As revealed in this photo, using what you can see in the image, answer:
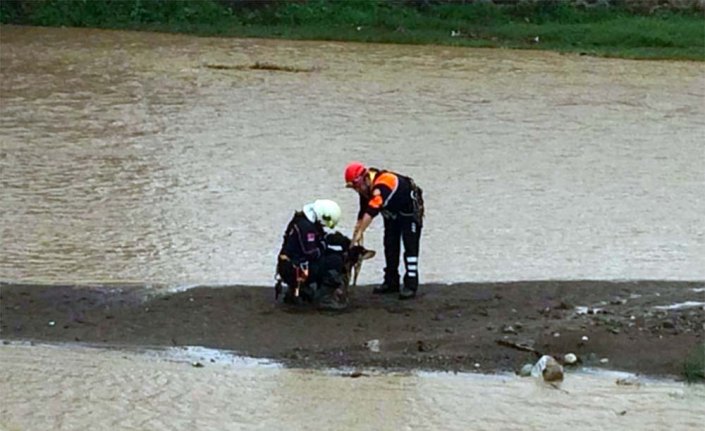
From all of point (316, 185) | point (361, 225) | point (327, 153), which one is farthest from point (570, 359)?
point (327, 153)

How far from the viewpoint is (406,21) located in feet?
111

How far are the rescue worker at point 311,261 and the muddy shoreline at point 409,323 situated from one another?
177 mm

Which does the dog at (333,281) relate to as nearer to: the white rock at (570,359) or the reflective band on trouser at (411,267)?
the reflective band on trouser at (411,267)

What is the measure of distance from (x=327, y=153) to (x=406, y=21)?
14.7 m

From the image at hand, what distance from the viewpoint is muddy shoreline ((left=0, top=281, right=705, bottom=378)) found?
10633mm

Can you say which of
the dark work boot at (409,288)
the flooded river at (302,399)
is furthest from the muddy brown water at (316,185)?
the dark work boot at (409,288)

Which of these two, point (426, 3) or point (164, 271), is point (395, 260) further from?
point (426, 3)

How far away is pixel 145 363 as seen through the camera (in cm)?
1056

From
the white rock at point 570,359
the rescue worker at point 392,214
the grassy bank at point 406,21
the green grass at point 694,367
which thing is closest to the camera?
the green grass at point 694,367

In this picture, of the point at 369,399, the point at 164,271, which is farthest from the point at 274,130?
the point at 369,399

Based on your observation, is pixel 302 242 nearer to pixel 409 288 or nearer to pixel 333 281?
pixel 333 281

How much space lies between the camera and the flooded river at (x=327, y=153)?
14141 millimetres

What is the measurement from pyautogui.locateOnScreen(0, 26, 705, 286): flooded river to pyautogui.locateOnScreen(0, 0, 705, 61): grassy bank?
52.3 inches

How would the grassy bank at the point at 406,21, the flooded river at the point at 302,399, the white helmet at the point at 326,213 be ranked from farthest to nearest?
the grassy bank at the point at 406,21, the white helmet at the point at 326,213, the flooded river at the point at 302,399
